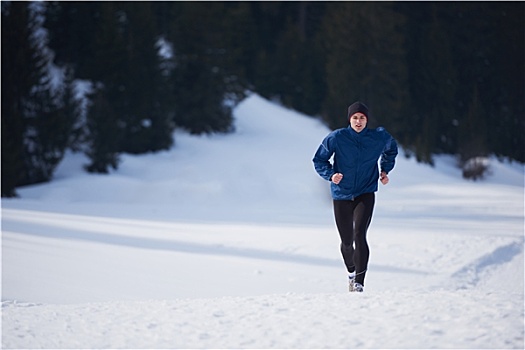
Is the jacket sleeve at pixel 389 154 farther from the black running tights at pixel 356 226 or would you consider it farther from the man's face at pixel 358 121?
the black running tights at pixel 356 226

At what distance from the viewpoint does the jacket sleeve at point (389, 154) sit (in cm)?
565

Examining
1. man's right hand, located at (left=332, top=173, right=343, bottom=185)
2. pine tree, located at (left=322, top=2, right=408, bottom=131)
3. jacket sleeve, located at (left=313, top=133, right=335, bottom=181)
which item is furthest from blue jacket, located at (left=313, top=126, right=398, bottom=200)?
pine tree, located at (left=322, top=2, right=408, bottom=131)

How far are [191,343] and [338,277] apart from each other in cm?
505

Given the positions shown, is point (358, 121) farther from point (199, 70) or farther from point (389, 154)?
point (199, 70)

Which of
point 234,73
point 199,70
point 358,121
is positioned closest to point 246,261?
point 358,121

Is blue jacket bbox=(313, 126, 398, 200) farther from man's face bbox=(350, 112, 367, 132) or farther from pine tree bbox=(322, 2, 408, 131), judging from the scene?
pine tree bbox=(322, 2, 408, 131)

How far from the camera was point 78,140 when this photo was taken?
2284cm

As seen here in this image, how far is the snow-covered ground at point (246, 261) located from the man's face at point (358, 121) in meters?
1.57

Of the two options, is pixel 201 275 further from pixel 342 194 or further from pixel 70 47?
pixel 70 47

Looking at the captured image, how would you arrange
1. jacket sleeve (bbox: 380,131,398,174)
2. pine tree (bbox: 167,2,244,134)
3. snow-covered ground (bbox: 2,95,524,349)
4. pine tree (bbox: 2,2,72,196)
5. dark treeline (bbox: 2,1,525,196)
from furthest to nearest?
pine tree (bbox: 167,2,244,134)
dark treeline (bbox: 2,1,525,196)
pine tree (bbox: 2,2,72,196)
jacket sleeve (bbox: 380,131,398,174)
snow-covered ground (bbox: 2,95,524,349)

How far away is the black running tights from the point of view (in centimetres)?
542

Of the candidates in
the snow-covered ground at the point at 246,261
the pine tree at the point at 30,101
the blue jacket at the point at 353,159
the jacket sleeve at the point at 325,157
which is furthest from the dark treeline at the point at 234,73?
the blue jacket at the point at 353,159

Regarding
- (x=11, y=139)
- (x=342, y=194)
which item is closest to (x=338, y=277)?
(x=342, y=194)

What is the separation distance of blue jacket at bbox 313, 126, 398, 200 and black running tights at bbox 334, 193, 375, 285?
0.08m
